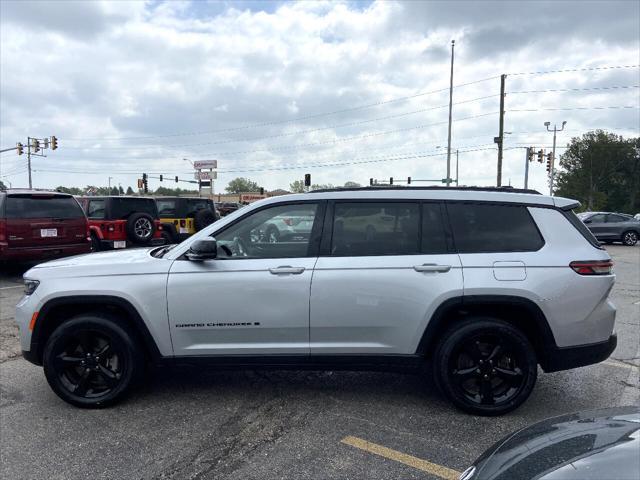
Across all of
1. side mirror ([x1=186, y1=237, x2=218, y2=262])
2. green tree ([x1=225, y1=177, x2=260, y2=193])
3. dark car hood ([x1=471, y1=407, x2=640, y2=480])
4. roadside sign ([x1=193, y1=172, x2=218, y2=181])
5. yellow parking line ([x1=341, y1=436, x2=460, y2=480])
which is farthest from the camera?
green tree ([x1=225, y1=177, x2=260, y2=193])

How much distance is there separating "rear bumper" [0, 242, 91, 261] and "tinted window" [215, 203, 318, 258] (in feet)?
24.2

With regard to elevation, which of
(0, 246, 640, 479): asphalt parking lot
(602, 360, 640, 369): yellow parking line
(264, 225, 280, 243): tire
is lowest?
(0, 246, 640, 479): asphalt parking lot

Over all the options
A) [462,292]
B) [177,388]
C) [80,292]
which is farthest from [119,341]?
[462,292]

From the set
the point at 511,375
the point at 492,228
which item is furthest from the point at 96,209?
the point at 511,375

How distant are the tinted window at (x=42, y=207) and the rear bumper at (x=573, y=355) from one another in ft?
31.0

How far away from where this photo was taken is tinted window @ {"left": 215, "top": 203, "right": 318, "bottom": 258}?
3.88 meters

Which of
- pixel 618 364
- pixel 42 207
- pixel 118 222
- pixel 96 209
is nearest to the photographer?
pixel 618 364

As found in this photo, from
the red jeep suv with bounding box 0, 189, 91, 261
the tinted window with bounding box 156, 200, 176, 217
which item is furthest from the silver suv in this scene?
the tinted window with bounding box 156, 200, 176, 217

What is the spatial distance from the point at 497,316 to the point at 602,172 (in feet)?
253

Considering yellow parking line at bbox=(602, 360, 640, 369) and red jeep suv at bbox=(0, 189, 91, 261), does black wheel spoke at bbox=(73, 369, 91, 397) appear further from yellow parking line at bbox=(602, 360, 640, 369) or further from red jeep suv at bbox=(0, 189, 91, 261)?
red jeep suv at bbox=(0, 189, 91, 261)

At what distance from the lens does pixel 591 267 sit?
3.71 meters

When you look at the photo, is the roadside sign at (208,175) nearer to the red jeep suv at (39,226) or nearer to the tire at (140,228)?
the tire at (140,228)

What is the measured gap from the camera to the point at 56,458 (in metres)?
3.17

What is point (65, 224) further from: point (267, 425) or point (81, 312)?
point (267, 425)
